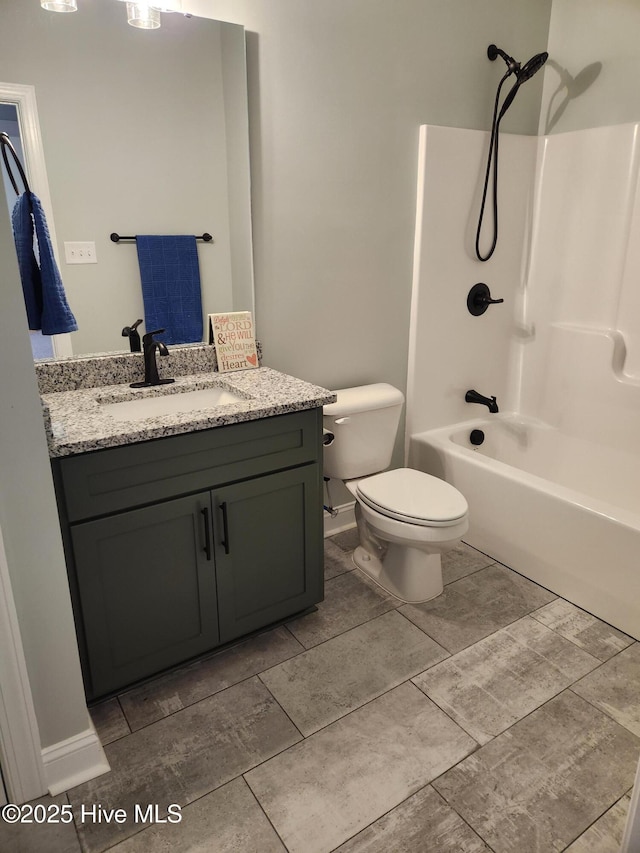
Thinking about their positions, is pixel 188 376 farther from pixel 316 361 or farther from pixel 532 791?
pixel 532 791

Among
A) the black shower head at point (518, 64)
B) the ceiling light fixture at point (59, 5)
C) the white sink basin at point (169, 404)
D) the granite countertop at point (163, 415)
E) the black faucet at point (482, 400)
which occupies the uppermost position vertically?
the black shower head at point (518, 64)

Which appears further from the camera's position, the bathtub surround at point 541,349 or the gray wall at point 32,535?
the bathtub surround at point 541,349

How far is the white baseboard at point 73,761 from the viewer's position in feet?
4.91

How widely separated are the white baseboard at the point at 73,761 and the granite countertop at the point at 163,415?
76 centimetres

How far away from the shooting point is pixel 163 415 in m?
1.81

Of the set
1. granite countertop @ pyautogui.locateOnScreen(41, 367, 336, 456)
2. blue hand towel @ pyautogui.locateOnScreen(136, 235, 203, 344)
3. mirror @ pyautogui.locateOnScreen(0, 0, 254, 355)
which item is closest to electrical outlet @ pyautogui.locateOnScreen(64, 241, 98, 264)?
mirror @ pyautogui.locateOnScreen(0, 0, 254, 355)

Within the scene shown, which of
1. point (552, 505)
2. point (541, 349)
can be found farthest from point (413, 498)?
point (541, 349)

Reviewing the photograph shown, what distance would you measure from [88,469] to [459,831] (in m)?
1.28

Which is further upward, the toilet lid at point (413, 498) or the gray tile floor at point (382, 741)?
the toilet lid at point (413, 498)

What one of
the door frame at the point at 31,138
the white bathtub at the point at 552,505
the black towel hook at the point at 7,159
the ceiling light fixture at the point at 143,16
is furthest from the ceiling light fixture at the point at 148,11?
the white bathtub at the point at 552,505

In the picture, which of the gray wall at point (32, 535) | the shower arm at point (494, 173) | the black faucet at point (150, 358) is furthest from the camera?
the shower arm at point (494, 173)

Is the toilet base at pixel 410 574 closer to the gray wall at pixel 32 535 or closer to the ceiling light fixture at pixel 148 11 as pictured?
the gray wall at pixel 32 535

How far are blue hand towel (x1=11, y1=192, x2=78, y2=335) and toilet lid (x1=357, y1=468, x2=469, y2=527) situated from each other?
4.05 ft

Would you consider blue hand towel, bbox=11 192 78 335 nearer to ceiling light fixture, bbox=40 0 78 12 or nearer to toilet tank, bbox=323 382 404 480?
ceiling light fixture, bbox=40 0 78 12
